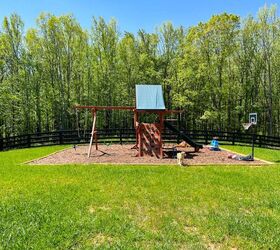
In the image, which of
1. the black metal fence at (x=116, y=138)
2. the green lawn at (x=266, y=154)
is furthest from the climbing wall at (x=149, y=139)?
the black metal fence at (x=116, y=138)

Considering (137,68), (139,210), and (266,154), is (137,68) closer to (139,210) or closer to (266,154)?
(266,154)

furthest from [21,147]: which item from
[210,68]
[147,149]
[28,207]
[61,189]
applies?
[210,68]

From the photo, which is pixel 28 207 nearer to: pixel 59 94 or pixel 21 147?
pixel 21 147

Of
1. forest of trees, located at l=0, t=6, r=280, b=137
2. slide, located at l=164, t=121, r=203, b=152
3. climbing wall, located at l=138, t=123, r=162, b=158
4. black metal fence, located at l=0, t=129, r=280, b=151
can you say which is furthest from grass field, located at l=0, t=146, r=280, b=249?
forest of trees, located at l=0, t=6, r=280, b=137

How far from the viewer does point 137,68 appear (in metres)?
31.0

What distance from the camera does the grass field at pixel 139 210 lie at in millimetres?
4043

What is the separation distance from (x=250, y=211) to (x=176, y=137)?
15.6 metres

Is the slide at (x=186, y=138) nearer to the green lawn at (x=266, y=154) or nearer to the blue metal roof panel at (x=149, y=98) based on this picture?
the blue metal roof panel at (x=149, y=98)

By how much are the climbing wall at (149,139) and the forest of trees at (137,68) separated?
13.8 metres

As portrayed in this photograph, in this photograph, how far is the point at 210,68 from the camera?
1102 inches

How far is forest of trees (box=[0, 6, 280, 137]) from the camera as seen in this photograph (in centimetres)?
2726

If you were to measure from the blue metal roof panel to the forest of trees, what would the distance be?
1312 cm

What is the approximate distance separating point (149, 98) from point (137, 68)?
702 inches

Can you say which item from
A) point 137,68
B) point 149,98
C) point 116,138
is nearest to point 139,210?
point 149,98
